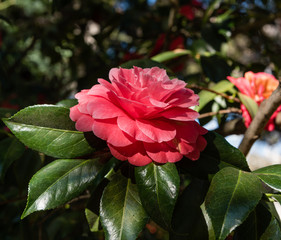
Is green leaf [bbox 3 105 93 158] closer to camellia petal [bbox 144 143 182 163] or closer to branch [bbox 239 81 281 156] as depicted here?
camellia petal [bbox 144 143 182 163]

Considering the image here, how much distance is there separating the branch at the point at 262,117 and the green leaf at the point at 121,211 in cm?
26

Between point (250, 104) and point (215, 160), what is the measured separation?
0.27 m

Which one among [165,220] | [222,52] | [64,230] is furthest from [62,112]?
[222,52]

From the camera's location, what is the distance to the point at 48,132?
0.48 m

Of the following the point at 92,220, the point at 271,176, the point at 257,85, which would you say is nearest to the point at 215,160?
the point at 271,176

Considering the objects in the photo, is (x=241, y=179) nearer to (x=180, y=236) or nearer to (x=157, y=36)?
(x=180, y=236)

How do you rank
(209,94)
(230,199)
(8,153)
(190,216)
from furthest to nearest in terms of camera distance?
(209,94), (8,153), (190,216), (230,199)

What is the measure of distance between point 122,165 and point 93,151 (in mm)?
61

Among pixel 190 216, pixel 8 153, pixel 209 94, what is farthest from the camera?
pixel 209 94

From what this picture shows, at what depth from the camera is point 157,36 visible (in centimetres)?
155

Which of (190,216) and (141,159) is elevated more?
(141,159)

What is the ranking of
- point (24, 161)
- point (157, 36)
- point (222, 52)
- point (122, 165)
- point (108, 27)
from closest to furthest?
point (122, 165) < point (24, 161) < point (222, 52) < point (157, 36) < point (108, 27)

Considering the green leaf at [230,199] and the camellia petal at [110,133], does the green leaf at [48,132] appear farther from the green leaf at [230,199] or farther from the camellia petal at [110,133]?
the green leaf at [230,199]

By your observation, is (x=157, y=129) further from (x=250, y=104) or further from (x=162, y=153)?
(x=250, y=104)
